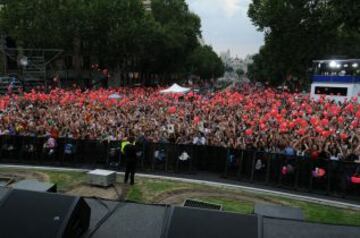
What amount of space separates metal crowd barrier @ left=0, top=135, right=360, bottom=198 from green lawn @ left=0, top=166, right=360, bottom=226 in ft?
4.11

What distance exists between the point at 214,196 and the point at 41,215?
8.93 meters

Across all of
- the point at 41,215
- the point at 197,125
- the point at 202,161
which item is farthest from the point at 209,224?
the point at 197,125

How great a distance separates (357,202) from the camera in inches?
502

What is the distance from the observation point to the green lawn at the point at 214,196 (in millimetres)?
11352

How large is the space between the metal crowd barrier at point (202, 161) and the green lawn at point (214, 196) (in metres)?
1.25

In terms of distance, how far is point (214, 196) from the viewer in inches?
498

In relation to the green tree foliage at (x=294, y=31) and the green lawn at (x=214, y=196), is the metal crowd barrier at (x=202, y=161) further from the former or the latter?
the green tree foliage at (x=294, y=31)

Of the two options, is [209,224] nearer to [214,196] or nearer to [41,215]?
[41,215]

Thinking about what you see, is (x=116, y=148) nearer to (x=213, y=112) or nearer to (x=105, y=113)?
(x=105, y=113)

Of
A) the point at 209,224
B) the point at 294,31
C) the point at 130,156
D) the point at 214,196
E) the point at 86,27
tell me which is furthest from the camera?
the point at 294,31

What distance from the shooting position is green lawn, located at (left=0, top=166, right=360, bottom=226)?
11.4 metres

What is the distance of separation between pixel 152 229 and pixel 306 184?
32.9ft

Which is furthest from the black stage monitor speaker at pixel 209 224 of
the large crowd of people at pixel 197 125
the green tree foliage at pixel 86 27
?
the green tree foliage at pixel 86 27

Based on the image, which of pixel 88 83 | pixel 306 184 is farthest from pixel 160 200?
pixel 88 83
